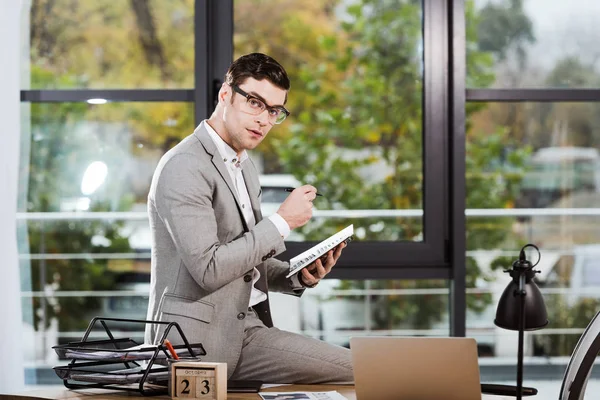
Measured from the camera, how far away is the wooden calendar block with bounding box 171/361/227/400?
5.93 feet

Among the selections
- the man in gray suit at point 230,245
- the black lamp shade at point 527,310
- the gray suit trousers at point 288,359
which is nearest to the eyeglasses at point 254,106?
the man in gray suit at point 230,245

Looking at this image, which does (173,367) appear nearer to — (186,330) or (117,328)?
(186,330)

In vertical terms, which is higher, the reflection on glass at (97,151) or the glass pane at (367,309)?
the reflection on glass at (97,151)

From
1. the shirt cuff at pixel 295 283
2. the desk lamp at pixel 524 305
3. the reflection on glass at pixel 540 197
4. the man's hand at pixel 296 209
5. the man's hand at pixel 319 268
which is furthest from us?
the reflection on glass at pixel 540 197

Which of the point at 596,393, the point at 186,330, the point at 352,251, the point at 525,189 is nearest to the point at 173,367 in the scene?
the point at 186,330

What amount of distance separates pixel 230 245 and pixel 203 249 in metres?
0.08

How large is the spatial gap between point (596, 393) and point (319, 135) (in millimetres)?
1821

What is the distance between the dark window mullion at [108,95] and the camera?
3416 millimetres

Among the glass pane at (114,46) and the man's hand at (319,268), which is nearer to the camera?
the man's hand at (319,268)

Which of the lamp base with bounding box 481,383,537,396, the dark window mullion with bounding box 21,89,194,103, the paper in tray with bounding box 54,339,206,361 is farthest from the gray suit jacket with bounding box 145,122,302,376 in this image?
the dark window mullion with bounding box 21,89,194,103

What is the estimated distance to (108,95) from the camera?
343cm

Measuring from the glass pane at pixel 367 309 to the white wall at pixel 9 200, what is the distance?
1060 mm

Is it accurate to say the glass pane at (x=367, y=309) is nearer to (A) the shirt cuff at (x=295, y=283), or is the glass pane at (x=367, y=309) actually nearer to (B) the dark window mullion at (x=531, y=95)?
(B) the dark window mullion at (x=531, y=95)

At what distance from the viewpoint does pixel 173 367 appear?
184cm
